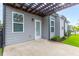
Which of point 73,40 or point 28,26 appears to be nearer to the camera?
point 73,40

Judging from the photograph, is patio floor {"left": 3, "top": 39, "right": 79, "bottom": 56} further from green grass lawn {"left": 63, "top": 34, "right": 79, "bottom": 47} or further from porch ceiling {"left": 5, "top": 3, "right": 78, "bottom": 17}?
porch ceiling {"left": 5, "top": 3, "right": 78, "bottom": 17}

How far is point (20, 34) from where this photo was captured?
659cm

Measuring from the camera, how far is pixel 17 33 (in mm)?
6316

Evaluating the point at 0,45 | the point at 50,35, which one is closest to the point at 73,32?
the point at 50,35

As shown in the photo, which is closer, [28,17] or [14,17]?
[14,17]

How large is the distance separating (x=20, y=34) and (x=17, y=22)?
0.74m

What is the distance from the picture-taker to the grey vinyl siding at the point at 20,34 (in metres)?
5.67

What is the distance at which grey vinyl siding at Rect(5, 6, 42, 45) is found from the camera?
5674 millimetres

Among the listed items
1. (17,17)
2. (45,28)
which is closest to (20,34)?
(17,17)

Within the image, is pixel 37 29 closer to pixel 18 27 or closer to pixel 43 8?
pixel 43 8

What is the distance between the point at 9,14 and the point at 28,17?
1.87 meters

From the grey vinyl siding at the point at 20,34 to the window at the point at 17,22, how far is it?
219 millimetres

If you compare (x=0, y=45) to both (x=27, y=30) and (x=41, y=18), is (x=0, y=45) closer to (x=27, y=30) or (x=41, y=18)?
(x=27, y=30)

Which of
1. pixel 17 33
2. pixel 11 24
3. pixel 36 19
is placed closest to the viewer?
pixel 11 24
